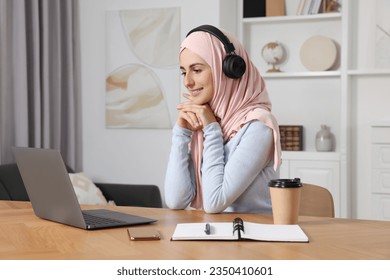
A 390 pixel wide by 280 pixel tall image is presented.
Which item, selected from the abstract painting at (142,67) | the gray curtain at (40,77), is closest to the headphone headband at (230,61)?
the gray curtain at (40,77)

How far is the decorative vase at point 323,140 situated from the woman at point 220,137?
2433mm

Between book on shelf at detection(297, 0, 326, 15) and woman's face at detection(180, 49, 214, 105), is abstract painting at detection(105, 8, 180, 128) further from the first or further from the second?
woman's face at detection(180, 49, 214, 105)

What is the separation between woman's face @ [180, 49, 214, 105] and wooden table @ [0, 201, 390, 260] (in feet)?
1.78

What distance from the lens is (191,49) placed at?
7.72ft

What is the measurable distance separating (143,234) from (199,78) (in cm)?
82

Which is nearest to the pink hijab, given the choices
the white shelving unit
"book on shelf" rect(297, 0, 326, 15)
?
the white shelving unit

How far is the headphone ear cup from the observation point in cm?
232

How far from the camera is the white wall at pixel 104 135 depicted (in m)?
5.01

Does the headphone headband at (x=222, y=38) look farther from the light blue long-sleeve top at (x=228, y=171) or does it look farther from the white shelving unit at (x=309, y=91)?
the white shelving unit at (x=309, y=91)

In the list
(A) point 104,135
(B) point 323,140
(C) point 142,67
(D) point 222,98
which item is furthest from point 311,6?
(D) point 222,98

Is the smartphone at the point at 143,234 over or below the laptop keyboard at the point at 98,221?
over
